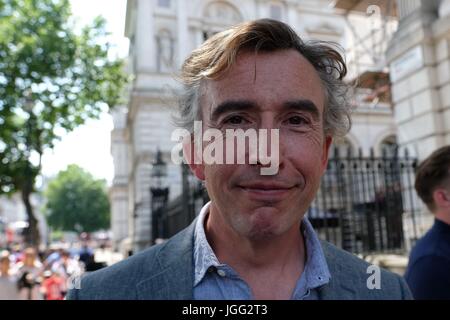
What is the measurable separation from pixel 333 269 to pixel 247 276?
309 millimetres

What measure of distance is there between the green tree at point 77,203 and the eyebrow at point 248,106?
5101cm

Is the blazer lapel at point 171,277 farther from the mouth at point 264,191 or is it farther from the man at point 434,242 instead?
the man at point 434,242

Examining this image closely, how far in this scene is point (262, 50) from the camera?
4.58 ft

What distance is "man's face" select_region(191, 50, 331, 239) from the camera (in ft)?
4.22

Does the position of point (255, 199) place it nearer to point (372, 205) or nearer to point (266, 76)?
point (266, 76)

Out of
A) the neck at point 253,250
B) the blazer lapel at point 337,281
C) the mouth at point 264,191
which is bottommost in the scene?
the blazer lapel at point 337,281

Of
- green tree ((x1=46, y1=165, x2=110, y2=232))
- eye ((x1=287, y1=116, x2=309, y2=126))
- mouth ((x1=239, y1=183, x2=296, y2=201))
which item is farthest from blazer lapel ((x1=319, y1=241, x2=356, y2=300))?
green tree ((x1=46, y1=165, x2=110, y2=232))

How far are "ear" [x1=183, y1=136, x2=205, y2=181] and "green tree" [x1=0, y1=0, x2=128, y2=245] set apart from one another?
11.6m

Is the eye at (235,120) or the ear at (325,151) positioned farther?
the ear at (325,151)

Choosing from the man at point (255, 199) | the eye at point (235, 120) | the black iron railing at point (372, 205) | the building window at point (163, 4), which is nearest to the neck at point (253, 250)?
the man at point (255, 199)

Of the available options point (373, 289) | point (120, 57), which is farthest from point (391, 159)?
point (120, 57)

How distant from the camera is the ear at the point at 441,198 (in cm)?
267

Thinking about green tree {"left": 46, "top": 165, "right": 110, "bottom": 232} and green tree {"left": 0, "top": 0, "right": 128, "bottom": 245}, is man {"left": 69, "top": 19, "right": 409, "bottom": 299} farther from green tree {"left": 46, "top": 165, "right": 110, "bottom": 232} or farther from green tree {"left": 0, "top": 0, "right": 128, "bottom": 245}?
green tree {"left": 46, "top": 165, "right": 110, "bottom": 232}

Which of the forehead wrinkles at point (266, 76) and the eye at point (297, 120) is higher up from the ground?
the forehead wrinkles at point (266, 76)
